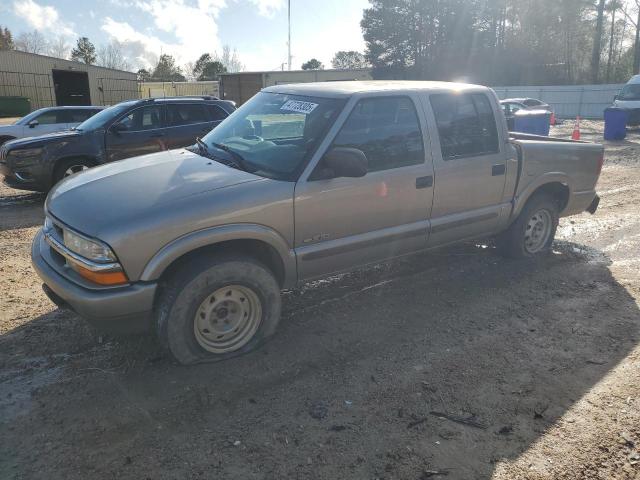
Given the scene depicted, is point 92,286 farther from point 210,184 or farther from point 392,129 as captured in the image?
point 392,129

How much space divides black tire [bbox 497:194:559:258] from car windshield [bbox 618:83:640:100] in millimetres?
21047

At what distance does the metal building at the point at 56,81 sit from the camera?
1372 inches

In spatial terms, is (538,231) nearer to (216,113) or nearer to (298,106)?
(298,106)

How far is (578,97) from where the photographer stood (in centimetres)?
3394

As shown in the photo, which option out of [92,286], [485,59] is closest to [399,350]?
[92,286]

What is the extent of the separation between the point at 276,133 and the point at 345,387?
211 cm

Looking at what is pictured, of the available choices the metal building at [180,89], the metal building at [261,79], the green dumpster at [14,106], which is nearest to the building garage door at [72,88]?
the green dumpster at [14,106]

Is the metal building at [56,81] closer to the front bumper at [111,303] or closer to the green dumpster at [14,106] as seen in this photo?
the green dumpster at [14,106]

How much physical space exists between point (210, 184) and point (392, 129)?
64.6 inches

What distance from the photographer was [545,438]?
293cm

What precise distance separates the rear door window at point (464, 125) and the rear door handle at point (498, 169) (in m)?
0.15

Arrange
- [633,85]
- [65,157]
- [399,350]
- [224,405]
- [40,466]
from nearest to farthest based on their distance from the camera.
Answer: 1. [40,466]
2. [224,405]
3. [399,350]
4. [65,157]
5. [633,85]

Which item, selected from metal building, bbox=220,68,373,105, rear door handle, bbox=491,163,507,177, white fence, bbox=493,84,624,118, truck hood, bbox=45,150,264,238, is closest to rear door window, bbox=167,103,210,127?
truck hood, bbox=45,150,264,238

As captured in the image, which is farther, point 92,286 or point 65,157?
point 65,157
